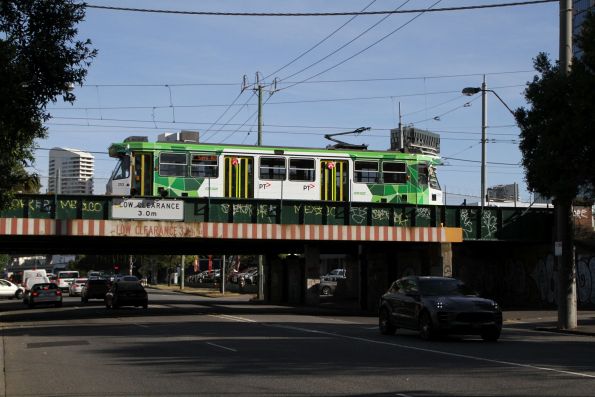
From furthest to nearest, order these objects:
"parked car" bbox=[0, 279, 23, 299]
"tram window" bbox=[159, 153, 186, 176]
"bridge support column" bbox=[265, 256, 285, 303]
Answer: "parked car" bbox=[0, 279, 23, 299] < "bridge support column" bbox=[265, 256, 285, 303] < "tram window" bbox=[159, 153, 186, 176]

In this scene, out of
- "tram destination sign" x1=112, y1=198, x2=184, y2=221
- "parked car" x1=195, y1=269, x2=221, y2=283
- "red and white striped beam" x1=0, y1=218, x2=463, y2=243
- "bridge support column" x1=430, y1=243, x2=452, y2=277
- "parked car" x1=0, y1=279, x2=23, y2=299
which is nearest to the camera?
"red and white striped beam" x1=0, y1=218, x2=463, y2=243

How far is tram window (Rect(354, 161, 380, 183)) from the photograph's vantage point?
34125 millimetres

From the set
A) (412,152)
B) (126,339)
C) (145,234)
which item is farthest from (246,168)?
(126,339)

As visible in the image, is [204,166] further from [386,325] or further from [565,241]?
[565,241]

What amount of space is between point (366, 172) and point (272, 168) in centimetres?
415

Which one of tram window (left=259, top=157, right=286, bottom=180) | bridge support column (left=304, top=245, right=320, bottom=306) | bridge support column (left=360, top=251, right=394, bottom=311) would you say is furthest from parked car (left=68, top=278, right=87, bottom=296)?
tram window (left=259, top=157, right=286, bottom=180)

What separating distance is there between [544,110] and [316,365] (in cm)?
1242

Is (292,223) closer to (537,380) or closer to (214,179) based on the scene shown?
(214,179)

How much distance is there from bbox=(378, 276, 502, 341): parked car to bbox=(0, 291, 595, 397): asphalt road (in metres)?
0.40

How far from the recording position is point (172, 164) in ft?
106

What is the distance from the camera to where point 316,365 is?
14055 millimetres

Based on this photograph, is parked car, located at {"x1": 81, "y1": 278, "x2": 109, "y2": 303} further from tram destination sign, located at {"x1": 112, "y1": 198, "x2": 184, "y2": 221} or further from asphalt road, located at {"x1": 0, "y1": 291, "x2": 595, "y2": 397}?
asphalt road, located at {"x1": 0, "y1": 291, "x2": 595, "y2": 397}

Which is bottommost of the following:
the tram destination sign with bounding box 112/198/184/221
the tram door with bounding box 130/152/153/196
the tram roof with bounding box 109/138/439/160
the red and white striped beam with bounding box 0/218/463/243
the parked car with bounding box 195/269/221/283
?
the parked car with bounding box 195/269/221/283

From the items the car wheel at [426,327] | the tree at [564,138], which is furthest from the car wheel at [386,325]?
the tree at [564,138]
